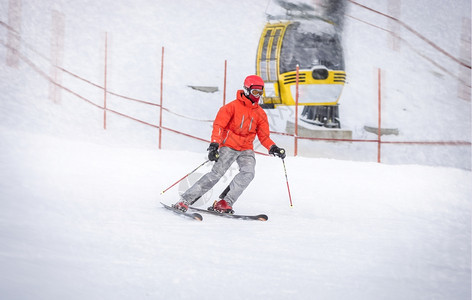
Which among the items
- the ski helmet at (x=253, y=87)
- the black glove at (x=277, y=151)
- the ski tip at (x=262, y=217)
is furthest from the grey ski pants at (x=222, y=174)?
the ski helmet at (x=253, y=87)

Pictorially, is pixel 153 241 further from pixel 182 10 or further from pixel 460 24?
pixel 182 10

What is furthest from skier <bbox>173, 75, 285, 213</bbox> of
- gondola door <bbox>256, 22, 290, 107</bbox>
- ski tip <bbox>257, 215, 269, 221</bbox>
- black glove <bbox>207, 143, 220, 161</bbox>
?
gondola door <bbox>256, 22, 290, 107</bbox>

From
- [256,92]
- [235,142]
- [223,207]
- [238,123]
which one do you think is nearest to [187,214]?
[223,207]

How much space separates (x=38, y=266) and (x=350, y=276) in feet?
5.60

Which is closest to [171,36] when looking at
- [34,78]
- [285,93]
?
[34,78]

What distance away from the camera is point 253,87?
469 centimetres

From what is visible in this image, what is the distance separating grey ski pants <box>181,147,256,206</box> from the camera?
478cm

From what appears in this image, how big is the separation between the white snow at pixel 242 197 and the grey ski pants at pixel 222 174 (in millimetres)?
366

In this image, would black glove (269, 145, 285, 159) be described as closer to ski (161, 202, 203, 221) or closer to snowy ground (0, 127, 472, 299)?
snowy ground (0, 127, 472, 299)

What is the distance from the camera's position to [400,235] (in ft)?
13.4

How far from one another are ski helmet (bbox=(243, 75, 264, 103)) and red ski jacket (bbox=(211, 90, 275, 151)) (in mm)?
55

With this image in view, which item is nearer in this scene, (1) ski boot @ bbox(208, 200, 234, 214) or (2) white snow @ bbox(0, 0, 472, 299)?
(2) white snow @ bbox(0, 0, 472, 299)

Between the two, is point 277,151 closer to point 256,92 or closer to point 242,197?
A: point 256,92

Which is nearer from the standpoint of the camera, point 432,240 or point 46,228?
point 46,228
